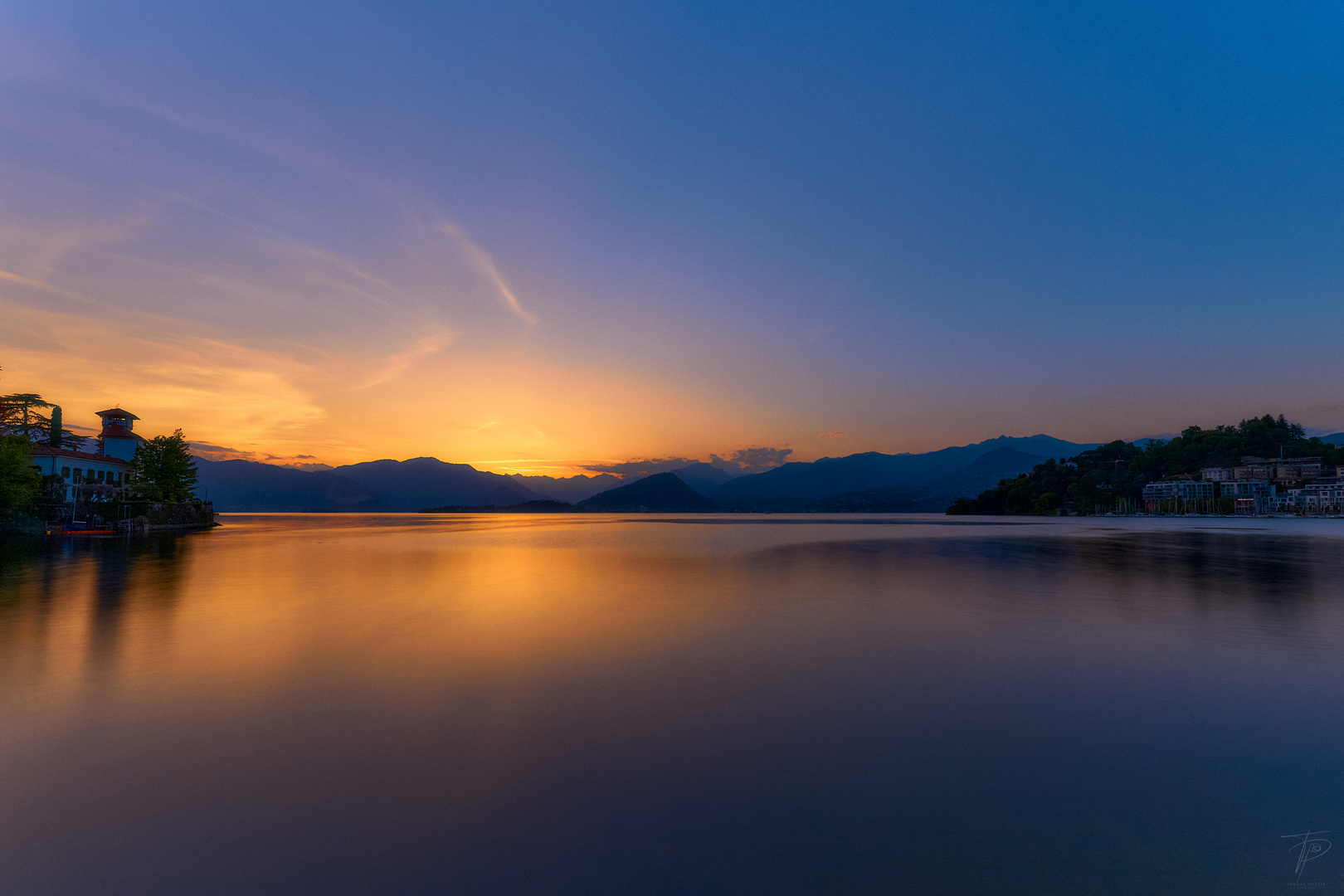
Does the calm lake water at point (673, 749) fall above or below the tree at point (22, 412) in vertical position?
below

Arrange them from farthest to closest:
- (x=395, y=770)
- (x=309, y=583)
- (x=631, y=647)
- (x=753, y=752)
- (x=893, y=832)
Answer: (x=309, y=583) < (x=631, y=647) < (x=753, y=752) < (x=395, y=770) < (x=893, y=832)

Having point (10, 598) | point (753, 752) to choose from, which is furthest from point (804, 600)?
point (10, 598)

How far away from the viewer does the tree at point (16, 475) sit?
146 ft

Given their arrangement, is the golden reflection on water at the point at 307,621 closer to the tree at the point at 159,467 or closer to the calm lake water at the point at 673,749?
the calm lake water at the point at 673,749

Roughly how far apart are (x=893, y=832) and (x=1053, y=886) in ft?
4.05

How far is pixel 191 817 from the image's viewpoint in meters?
5.71

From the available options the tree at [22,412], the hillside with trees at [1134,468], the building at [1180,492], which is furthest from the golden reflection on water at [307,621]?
the building at [1180,492]

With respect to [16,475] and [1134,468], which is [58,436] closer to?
[16,475]

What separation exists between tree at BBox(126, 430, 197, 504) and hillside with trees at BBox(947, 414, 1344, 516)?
191 metres

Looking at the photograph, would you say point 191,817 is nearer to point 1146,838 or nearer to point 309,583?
point 1146,838

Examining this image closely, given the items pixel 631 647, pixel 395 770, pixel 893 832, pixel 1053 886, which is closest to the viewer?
pixel 1053 886

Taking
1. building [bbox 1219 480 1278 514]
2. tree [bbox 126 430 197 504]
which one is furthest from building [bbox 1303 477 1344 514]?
tree [bbox 126 430 197 504]

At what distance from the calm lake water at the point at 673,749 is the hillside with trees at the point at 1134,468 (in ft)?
609

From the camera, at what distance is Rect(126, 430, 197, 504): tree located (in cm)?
6456
